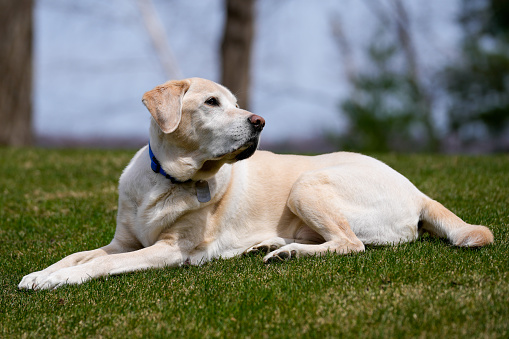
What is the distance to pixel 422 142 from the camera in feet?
55.7

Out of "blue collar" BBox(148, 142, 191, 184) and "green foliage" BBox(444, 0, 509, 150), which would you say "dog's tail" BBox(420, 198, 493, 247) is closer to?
"blue collar" BBox(148, 142, 191, 184)

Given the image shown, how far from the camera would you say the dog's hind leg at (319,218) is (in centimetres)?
414

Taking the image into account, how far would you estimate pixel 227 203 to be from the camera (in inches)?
178

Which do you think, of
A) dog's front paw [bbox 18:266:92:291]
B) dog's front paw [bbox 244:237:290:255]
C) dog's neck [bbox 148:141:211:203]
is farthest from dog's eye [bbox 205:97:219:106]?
dog's front paw [bbox 18:266:92:291]

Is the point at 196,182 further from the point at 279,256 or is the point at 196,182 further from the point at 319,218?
the point at 319,218

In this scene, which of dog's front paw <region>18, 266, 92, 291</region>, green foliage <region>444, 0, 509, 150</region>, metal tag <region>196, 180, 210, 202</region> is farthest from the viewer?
green foliage <region>444, 0, 509, 150</region>

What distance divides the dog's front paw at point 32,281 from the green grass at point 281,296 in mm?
66

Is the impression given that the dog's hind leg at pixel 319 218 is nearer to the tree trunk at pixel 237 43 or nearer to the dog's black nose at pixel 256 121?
the dog's black nose at pixel 256 121

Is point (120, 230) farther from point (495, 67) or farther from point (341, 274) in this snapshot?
point (495, 67)

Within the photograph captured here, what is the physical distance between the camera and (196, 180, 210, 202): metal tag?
4246 millimetres

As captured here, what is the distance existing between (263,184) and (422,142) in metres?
13.5

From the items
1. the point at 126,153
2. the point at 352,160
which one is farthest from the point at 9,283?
the point at 126,153

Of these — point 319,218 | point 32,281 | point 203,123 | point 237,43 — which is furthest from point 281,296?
point 237,43

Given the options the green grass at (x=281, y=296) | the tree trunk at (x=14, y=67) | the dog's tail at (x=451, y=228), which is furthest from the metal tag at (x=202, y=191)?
the tree trunk at (x=14, y=67)
